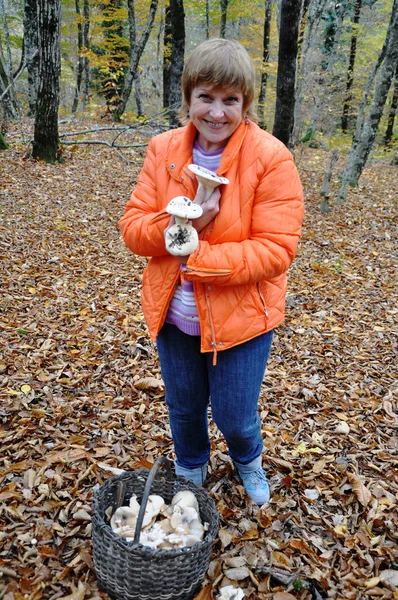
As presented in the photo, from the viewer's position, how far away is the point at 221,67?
1.69 m

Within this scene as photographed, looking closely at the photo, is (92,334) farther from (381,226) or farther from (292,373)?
→ (381,226)

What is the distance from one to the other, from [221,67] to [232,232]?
65 cm

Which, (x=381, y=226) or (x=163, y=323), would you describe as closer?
(x=163, y=323)

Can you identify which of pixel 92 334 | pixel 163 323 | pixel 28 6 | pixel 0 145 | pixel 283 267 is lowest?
pixel 92 334

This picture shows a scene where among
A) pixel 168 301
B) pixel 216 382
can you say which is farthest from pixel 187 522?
pixel 168 301

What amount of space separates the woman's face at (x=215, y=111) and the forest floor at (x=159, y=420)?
2.20 meters

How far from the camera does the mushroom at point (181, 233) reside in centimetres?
174

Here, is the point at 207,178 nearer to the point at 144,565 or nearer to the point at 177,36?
the point at 144,565

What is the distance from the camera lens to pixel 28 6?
12305 millimetres

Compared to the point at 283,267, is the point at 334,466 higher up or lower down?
lower down

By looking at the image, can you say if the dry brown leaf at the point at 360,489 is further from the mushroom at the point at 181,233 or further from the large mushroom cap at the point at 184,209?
the large mushroom cap at the point at 184,209

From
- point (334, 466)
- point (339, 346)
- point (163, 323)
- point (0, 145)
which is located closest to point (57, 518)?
point (163, 323)

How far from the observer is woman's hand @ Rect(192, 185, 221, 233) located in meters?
1.81

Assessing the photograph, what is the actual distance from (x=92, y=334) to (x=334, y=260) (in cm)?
430
